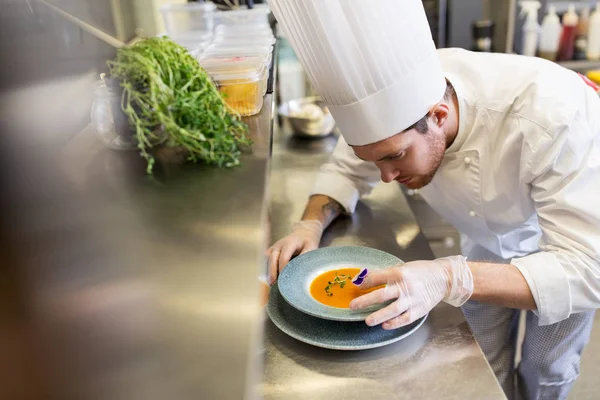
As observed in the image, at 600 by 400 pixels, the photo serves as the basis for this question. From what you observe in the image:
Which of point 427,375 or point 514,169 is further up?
point 514,169

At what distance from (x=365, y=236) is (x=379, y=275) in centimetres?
47

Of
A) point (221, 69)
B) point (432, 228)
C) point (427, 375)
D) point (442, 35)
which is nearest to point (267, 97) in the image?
point (221, 69)

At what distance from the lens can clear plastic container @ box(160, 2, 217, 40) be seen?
1571 millimetres

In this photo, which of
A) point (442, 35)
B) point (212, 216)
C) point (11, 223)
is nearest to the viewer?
point (11, 223)

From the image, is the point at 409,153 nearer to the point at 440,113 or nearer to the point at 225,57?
the point at 440,113

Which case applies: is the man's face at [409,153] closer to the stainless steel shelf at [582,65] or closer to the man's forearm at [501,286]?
the man's forearm at [501,286]

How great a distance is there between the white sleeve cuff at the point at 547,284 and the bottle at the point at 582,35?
2.81 meters

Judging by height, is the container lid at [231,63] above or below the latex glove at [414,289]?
above

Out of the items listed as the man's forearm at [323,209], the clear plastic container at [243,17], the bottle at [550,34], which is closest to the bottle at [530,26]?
the bottle at [550,34]

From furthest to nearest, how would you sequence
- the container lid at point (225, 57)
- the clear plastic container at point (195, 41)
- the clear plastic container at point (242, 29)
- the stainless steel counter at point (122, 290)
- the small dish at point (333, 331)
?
the clear plastic container at point (242, 29)
the clear plastic container at point (195, 41)
the container lid at point (225, 57)
the small dish at point (333, 331)
the stainless steel counter at point (122, 290)

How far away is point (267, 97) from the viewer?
131cm

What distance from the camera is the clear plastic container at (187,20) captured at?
157cm

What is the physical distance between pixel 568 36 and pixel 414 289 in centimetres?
306

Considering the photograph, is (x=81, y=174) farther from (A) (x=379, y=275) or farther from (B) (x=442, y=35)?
(B) (x=442, y=35)
